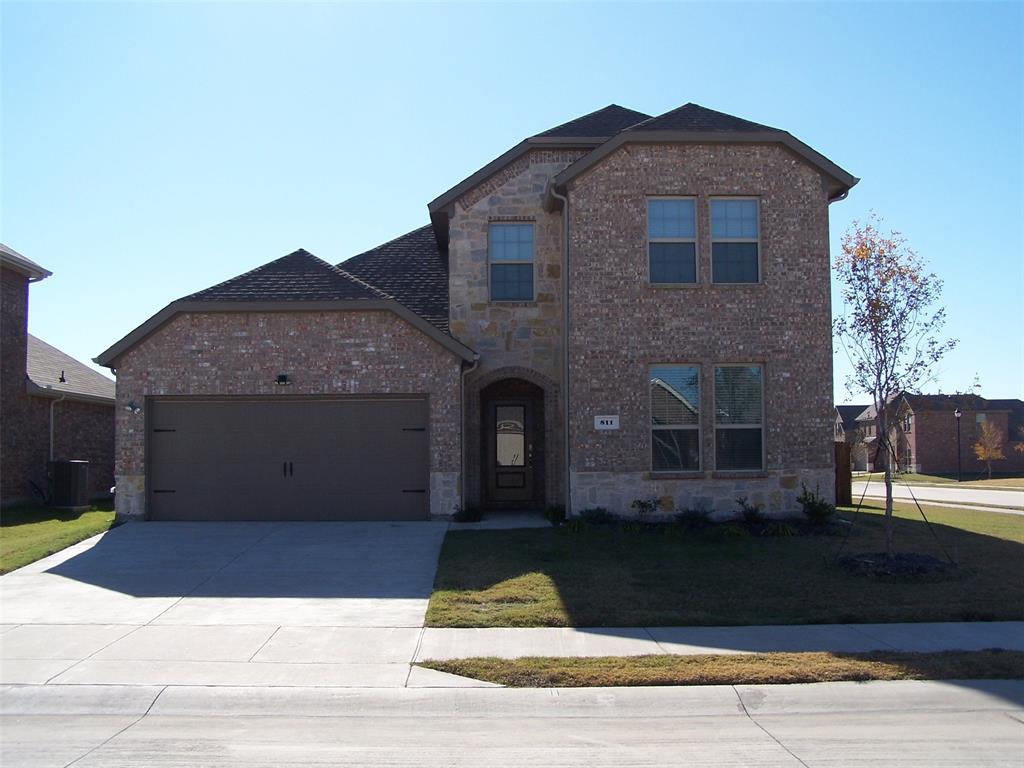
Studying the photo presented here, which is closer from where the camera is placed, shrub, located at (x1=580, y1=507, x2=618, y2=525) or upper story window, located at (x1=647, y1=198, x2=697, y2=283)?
shrub, located at (x1=580, y1=507, x2=618, y2=525)

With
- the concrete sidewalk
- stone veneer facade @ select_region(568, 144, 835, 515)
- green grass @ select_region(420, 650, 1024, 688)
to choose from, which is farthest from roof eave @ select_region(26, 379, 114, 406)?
green grass @ select_region(420, 650, 1024, 688)

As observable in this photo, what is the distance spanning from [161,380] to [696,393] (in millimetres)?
9638

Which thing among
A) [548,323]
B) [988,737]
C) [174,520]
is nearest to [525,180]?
[548,323]

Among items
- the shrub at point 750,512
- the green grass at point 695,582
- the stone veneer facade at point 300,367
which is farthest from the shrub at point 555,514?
the shrub at point 750,512

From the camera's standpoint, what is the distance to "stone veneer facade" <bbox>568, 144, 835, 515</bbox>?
48.8 ft

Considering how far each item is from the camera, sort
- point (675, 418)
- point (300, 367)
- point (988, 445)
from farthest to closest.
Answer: point (988, 445)
point (300, 367)
point (675, 418)

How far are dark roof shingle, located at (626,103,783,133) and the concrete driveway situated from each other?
827 centimetres

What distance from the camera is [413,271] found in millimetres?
19359

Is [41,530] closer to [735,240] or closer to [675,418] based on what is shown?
[675,418]

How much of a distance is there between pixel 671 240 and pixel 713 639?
29.0ft

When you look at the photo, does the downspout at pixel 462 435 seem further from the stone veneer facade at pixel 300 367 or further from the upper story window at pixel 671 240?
the upper story window at pixel 671 240

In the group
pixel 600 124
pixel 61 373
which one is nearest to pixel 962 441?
pixel 600 124

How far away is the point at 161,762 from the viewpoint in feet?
17.5

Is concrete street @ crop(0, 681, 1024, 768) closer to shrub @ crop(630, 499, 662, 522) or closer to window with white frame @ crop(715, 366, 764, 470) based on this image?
shrub @ crop(630, 499, 662, 522)
